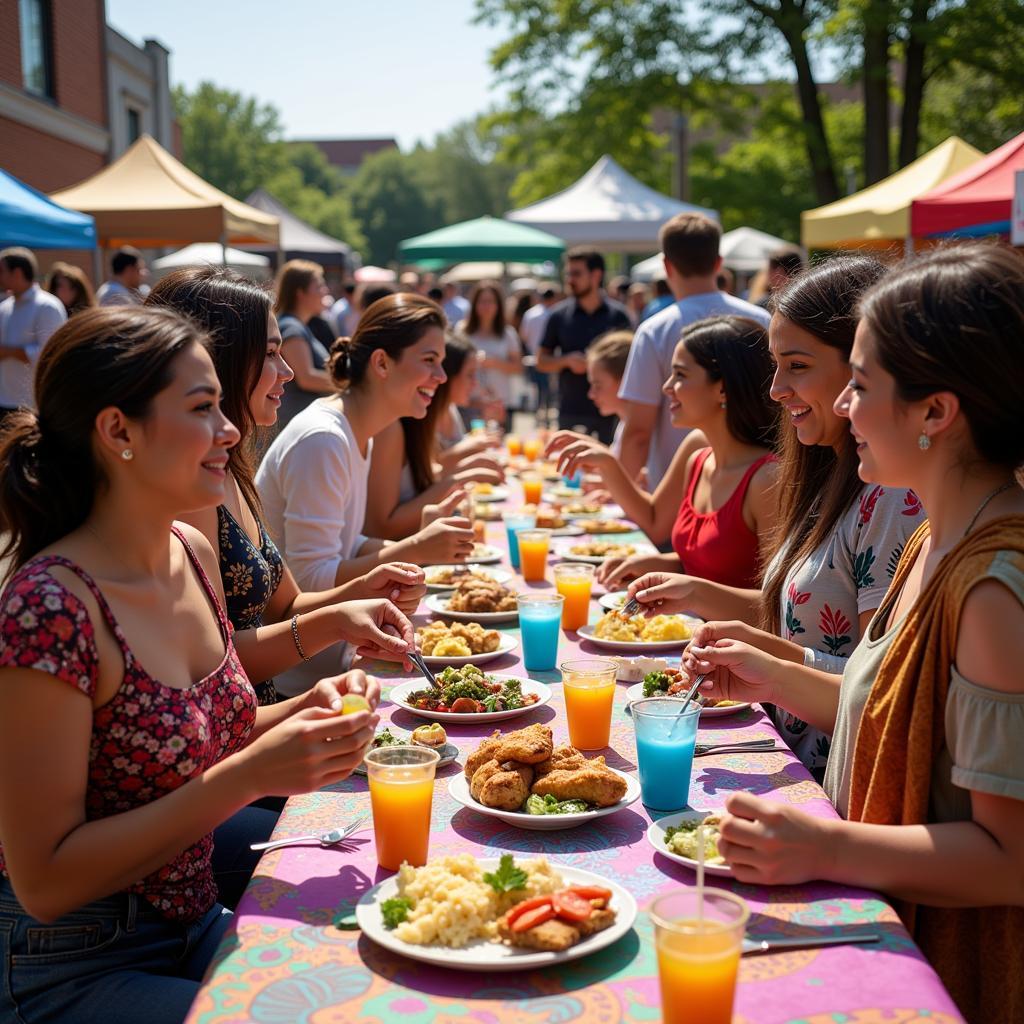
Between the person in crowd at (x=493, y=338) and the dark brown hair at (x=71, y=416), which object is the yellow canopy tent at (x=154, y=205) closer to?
the person in crowd at (x=493, y=338)

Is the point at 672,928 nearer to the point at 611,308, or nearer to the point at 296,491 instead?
the point at 296,491

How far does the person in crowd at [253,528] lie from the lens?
9.41 ft

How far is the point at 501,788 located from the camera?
6.51 ft

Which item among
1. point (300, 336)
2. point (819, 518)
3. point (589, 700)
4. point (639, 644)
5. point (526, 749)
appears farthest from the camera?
point (300, 336)

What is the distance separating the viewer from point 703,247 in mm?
6223

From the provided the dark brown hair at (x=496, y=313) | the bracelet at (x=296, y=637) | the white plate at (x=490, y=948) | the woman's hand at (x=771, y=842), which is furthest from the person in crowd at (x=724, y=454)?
the dark brown hair at (x=496, y=313)

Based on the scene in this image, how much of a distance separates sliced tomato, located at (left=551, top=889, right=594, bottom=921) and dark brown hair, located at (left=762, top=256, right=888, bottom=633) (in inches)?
58.6

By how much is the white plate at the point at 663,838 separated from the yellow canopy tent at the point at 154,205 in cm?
968

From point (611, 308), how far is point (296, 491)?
258 inches

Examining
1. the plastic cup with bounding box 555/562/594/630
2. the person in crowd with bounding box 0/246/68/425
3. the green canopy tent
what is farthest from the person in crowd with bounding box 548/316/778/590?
the green canopy tent

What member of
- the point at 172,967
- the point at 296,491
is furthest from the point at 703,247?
the point at 172,967

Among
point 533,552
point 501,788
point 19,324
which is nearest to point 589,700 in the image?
point 501,788

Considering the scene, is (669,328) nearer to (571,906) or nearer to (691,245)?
(691,245)

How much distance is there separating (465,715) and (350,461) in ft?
6.01
